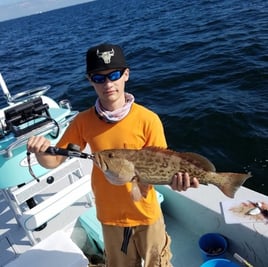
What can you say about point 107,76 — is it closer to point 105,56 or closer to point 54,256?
point 105,56

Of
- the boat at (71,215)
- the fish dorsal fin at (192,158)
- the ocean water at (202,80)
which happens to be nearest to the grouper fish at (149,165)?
the fish dorsal fin at (192,158)

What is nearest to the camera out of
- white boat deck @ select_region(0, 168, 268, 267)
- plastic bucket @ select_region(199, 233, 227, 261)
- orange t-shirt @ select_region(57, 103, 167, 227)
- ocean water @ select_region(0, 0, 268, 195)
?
orange t-shirt @ select_region(57, 103, 167, 227)

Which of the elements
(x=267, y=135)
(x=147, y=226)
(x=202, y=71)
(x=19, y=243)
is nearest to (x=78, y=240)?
(x=19, y=243)

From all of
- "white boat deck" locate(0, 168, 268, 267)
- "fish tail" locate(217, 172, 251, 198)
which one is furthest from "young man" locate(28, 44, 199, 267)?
"white boat deck" locate(0, 168, 268, 267)

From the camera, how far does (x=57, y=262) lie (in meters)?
3.64

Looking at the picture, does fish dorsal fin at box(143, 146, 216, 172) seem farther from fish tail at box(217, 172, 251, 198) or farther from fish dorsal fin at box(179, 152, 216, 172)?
fish tail at box(217, 172, 251, 198)

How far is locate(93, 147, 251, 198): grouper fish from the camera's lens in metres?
2.70

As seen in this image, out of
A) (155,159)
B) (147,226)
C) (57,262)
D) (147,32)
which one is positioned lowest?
(147,32)

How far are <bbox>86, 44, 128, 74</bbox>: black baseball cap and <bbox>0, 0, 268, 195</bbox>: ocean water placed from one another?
4.67 meters

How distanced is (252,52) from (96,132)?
476 inches

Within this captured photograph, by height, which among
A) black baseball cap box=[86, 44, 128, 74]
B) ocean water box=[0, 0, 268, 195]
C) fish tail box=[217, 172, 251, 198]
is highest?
black baseball cap box=[86, 44, 128, 74]

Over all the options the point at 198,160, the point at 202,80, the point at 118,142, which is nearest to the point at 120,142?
the point at 118,142

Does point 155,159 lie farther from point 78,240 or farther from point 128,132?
point 78,240

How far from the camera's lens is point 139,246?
3281 mm
